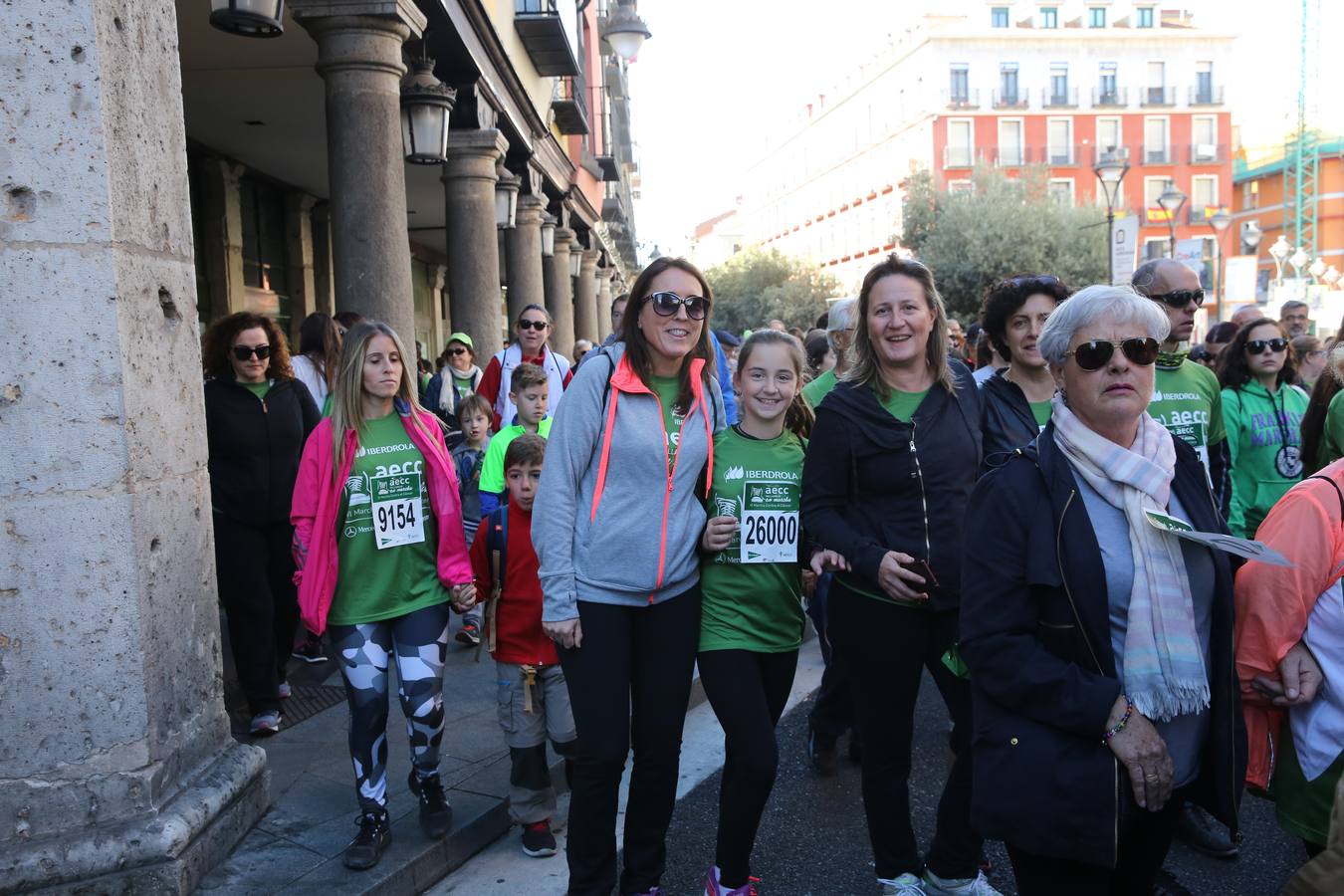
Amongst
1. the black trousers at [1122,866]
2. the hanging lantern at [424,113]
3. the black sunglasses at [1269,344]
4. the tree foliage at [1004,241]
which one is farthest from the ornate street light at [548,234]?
the tree foliage at [1004,241]

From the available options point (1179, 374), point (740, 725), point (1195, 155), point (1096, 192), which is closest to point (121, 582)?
point (740, 725)

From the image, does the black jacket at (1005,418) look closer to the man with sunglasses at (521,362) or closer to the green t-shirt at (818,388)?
the green t-shirt at (818,388)

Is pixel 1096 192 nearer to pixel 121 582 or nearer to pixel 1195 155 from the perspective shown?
pixel 1195 155

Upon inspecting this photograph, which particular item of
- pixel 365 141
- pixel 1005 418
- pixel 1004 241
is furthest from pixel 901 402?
pixel 1004 241

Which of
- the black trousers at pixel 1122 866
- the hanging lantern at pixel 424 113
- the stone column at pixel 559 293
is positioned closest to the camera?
the black trousers at pixel 1122 866

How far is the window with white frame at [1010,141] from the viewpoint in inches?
2518

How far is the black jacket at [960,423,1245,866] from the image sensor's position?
7.52 feet

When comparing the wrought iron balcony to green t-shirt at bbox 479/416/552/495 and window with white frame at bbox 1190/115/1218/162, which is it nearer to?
green t-shirt at bbox 479/416/552/495

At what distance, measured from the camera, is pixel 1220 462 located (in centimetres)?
462

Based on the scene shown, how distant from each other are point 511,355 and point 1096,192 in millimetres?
63142

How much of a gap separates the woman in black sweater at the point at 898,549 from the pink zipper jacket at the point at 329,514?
1.39 meters

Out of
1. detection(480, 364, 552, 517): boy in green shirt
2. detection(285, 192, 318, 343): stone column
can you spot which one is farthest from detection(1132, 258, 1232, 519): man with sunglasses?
detection(285, 192, 318, 343): stone column

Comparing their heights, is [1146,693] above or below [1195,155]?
below

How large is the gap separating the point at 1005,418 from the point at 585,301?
75.9ft
